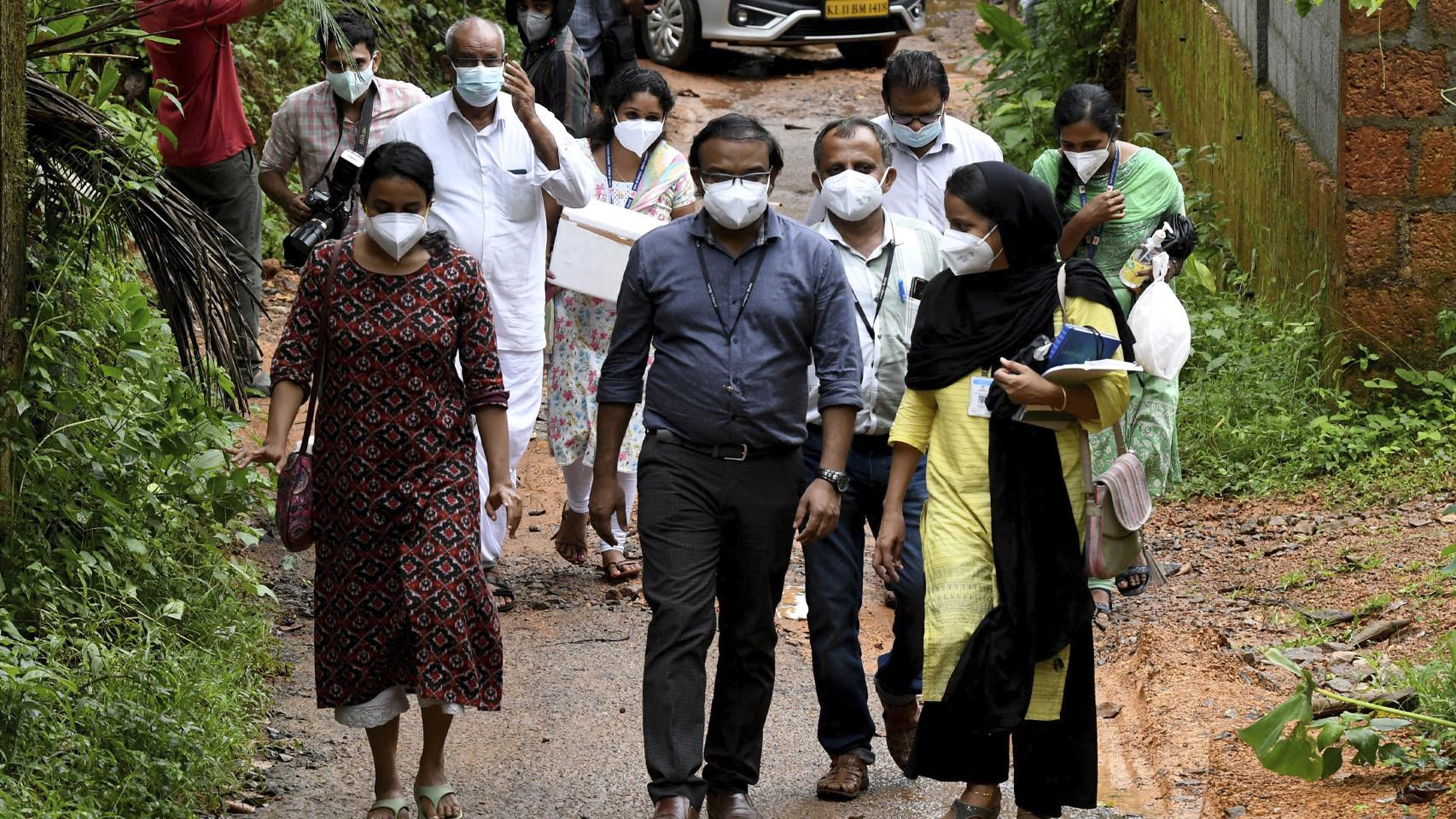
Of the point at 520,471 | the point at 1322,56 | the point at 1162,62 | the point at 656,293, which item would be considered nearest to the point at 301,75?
the point at 520,471

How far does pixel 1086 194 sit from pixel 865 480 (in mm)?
1836

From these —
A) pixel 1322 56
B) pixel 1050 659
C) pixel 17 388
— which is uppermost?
pixel 1322 56

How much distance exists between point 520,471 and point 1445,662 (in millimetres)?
4665

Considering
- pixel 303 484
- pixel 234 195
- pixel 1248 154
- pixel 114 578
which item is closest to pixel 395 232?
pixel 303 484

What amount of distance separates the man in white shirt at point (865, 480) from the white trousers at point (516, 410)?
1.50 metres

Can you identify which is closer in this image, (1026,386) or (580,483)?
(1026,386)

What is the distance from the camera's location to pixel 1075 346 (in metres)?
4.27

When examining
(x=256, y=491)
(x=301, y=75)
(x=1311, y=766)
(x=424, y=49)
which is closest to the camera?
(x=1311, y=766)

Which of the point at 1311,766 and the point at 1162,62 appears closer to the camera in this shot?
the point at 1311,766

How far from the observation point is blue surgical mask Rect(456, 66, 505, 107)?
237 inches

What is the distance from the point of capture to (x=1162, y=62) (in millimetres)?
11781

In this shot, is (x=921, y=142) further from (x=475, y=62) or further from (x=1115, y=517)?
(x=1115, y=517)

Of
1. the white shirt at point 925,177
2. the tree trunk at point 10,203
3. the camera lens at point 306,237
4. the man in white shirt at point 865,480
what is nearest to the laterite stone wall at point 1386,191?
the white shirt at point 925,177

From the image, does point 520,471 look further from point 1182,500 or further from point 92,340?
point 92,340
